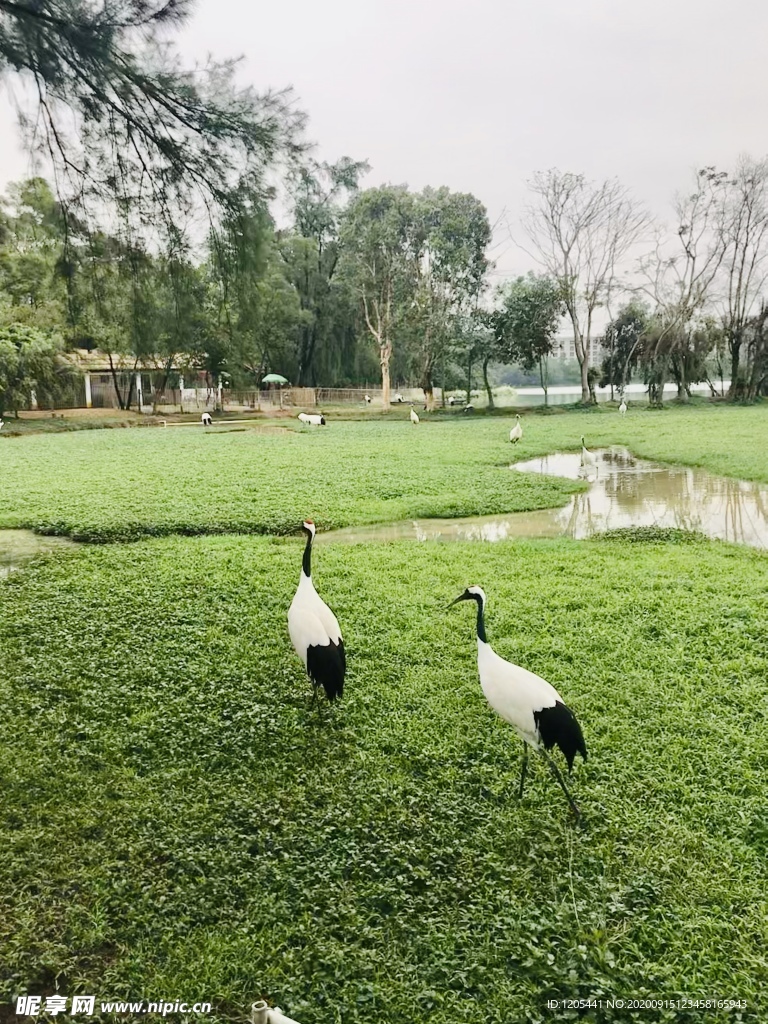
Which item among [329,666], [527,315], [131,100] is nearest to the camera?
[329,666]

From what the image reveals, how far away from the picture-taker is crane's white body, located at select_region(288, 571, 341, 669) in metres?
2.38

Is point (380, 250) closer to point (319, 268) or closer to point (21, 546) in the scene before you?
point (319, 268)

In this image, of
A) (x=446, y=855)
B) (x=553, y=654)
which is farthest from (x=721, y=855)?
(x=553, y=654)

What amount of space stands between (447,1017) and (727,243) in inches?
643

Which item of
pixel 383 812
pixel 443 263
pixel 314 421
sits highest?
pixel 443 263

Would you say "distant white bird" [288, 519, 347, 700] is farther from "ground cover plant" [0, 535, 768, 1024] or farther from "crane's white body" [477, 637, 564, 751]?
"crane's white body" [477, 637, 564, 751]

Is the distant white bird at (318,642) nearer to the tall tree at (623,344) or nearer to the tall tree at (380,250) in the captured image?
the tall tree at (380,250)

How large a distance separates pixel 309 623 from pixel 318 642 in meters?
0.07

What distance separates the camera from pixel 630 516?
210 inches

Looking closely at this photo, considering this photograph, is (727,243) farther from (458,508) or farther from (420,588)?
(420,588)

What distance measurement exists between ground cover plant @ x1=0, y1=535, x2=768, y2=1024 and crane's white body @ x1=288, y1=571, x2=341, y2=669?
0.26 metres

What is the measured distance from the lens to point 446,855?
175 cm

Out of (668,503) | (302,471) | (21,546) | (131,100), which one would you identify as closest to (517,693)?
(131,100)

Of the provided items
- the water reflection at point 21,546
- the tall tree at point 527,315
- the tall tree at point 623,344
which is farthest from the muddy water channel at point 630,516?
the tall tree at point 623,344
